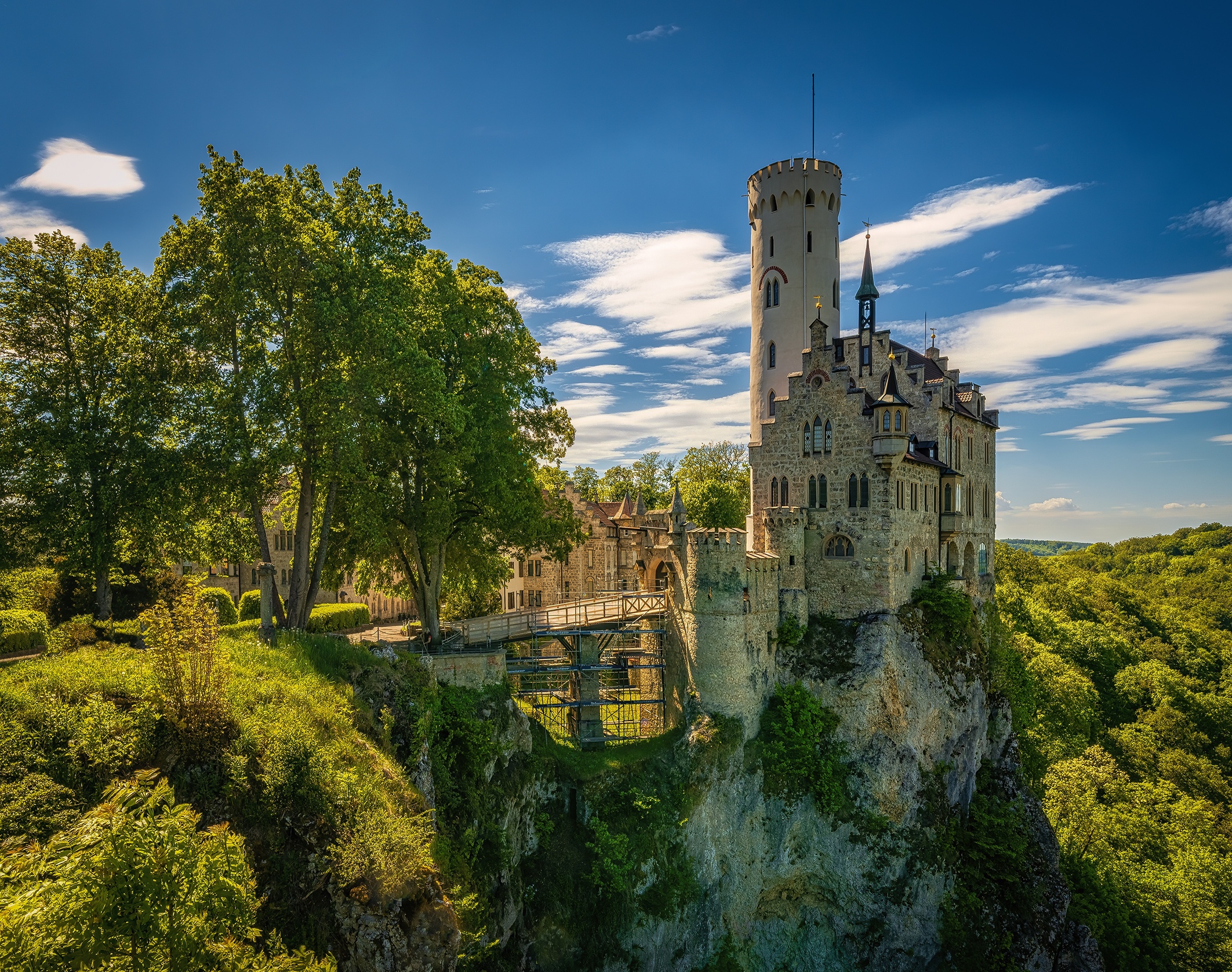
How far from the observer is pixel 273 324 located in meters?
23.1

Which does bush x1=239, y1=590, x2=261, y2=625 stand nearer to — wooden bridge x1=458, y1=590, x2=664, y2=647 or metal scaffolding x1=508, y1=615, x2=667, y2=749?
wooden bridge x1=458, y1=590, x2=664, y2=647

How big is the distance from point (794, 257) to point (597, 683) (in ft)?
83.9

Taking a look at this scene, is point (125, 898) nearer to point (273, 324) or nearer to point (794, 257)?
point (273, 324)

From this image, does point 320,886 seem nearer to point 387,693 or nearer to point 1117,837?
point 387,693

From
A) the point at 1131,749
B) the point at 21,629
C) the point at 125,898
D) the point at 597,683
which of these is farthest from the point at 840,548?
the point at 1131,749

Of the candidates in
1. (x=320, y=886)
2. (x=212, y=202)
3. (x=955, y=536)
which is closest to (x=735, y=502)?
(x=955, y=536)

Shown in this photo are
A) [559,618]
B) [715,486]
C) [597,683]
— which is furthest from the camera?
[715,486]

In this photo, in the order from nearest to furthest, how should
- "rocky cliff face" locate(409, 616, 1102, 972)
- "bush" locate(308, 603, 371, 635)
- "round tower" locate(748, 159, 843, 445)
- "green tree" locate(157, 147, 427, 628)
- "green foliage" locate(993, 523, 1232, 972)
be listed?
"green tree" locate(157, 147, 427, 628)
"rocky cliff face" locate(409, 616, 1102, 972)
"bush" locate(308, 603, 371, 635)
"green foliage" locate(993, 523, 1232, 972)
"round tower" locate(748, 159, 843, 445)

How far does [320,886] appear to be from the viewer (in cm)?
1312

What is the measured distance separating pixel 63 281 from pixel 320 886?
20.1 meters

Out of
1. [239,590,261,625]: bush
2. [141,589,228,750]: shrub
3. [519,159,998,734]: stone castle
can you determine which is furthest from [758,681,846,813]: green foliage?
[239,590,261,625]: bush

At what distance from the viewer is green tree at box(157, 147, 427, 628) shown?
22.1 meters

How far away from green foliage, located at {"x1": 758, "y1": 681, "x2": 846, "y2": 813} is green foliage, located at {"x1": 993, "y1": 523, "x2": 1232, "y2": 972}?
16.3 m

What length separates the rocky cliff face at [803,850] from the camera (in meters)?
24.9
